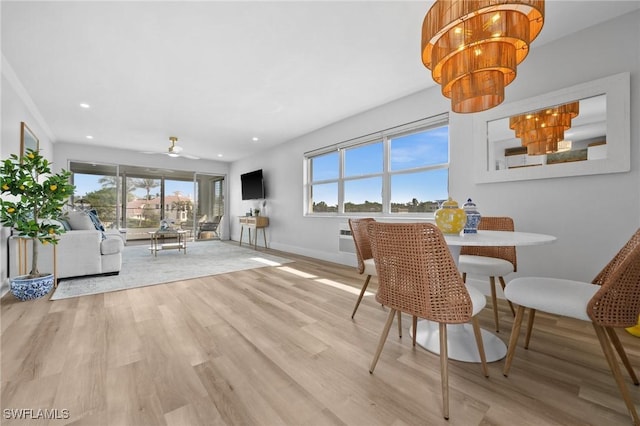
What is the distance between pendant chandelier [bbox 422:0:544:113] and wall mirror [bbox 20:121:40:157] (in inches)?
196

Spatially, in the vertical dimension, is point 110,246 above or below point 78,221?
below

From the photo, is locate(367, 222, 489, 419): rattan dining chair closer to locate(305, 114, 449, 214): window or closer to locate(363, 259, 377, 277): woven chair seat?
→ locate(363, 259, 377, 277): woven chair seat

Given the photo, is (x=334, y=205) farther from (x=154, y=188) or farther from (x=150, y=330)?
(x=154, y=188)

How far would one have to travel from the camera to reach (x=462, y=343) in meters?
1.72

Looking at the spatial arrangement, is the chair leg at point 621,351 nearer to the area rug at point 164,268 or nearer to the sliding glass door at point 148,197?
the area rug at point 164,268

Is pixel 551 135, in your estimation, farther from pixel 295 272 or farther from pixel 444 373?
pixel 295 272

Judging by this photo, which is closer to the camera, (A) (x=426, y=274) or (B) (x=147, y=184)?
(A) (x=426, y=274)

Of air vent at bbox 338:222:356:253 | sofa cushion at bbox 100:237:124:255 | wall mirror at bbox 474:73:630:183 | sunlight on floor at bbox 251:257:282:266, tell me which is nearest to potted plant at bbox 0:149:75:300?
sofa cushion at bbox 100:237:124:255

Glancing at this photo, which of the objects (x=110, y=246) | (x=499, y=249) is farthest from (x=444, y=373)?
(x=110, y=246)

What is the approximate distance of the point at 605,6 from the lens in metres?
2.00

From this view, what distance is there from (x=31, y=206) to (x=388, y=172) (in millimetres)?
4306

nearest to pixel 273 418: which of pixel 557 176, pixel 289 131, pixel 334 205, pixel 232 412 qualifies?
pixel 232 412

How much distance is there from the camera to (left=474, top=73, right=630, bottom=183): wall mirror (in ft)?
6.81

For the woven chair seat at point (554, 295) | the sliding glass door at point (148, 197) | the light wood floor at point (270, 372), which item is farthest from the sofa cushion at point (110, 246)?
the woven chair seat at point (554, 295)
